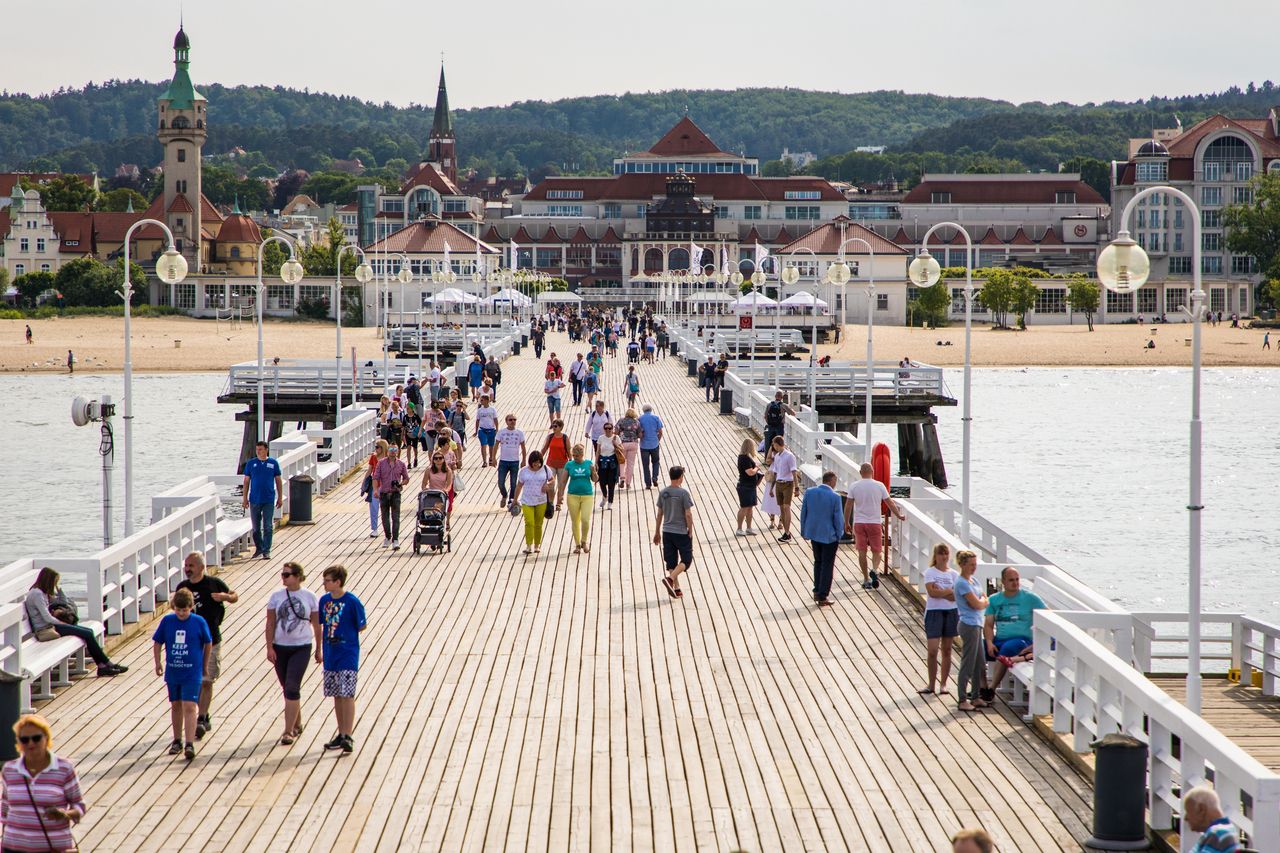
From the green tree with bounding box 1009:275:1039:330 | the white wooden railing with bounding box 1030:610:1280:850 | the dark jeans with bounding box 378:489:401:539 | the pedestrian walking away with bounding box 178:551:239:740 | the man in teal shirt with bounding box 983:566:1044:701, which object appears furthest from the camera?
the green tree with bounding box 1009:275:1039:330

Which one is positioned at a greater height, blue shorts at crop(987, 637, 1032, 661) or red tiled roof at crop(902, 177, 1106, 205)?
red tiled roof at crop(902, 177, 1106, 205)

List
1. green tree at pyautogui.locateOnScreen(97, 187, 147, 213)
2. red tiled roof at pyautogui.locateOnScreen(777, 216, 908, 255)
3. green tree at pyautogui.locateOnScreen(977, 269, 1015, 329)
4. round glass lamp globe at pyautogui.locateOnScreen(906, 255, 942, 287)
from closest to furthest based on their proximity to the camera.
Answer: round glass lamp globe at pyautogui.locateOnScreen(906, 255, 942, 287)
red tiled roof at pyautogui.locateOnScreen(777, 216, 908, 255)
green tree at pyautogui.locateOnScreen(977, 269, 1015, 329)
green tree at pyautogui.locateOnScreen(97, 187, 147, 213)

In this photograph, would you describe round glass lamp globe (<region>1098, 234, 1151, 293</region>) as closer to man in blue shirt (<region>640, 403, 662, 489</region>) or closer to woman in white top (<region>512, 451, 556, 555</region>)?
woman in white top (<region>512, 451, 556, 555</region>)

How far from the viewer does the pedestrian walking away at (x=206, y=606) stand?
37.4 ft

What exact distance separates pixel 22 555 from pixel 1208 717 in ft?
83.1

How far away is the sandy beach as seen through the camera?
8388 centimetres

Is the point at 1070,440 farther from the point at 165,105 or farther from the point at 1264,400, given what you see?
the point at 165,105

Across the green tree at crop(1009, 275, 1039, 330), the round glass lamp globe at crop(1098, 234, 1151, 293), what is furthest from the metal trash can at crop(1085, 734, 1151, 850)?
the green tree at crop(1009, 275, 1039, 330)

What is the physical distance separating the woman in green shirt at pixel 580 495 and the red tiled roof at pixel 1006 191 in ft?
436

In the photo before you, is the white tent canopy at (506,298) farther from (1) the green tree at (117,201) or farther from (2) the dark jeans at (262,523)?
(1) the green tree at (117,201)

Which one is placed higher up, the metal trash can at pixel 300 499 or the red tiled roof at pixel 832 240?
the red tiled roof at pixel 832 240

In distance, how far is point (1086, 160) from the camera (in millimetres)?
194000

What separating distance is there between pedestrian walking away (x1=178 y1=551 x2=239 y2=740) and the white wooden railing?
596cm

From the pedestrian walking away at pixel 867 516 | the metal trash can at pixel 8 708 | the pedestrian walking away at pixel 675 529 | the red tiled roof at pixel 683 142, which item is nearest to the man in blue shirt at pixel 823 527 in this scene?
the pedestrian walking away at pixel 867 516
